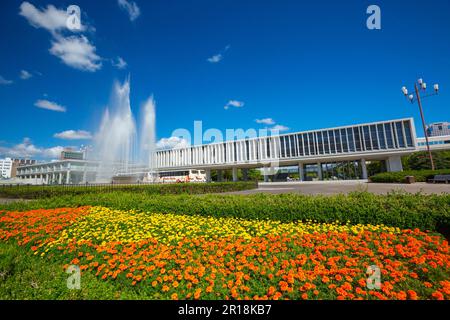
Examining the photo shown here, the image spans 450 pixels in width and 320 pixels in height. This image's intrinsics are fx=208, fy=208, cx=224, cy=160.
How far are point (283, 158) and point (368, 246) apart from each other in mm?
45092

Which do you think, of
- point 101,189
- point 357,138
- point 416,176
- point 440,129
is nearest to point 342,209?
point 101,189


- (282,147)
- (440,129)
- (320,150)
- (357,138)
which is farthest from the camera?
(440,129)

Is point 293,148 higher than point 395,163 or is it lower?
higher

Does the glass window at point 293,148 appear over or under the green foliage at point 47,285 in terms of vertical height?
over

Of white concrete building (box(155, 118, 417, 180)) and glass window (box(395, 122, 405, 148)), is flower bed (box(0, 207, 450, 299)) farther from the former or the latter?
glass window (box(395, 122, 405, 148))

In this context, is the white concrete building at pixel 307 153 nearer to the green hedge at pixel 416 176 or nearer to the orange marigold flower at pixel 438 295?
the green hedge at pixel 416 176

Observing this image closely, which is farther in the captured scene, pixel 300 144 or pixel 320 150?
pixel 300 144

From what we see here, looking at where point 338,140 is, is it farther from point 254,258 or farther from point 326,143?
point 254,258

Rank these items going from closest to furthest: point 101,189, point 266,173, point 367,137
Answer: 1. point 101,189
2. point 367,137
3. point 266,173

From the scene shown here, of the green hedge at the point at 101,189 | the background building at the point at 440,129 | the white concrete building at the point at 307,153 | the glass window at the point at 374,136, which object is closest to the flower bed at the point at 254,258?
the green hedge at the point at 101,189

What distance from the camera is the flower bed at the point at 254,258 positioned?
281cm

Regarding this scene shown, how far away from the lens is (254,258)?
151 inches
